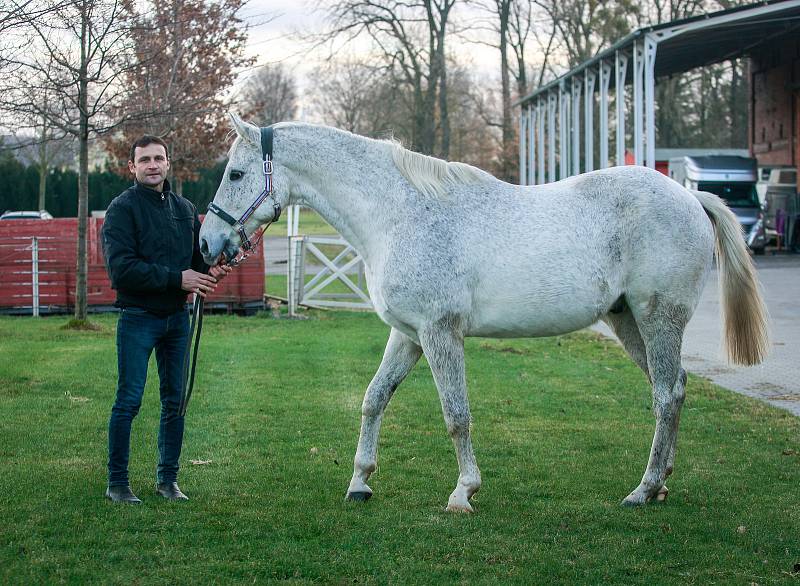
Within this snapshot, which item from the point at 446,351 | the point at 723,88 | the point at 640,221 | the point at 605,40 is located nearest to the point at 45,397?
the point at 446,351

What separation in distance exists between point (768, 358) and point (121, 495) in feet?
26.9

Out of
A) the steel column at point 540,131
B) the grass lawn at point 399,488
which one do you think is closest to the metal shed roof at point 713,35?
the steel column at point 540,131

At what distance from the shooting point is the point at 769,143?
117 ft

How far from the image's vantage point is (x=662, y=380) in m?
5.45

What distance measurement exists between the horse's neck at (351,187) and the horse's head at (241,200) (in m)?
0.23

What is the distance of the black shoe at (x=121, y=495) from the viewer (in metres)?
5.28

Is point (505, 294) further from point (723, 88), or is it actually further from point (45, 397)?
point (723, 88)

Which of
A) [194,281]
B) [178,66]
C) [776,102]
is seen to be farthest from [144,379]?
[776,102]

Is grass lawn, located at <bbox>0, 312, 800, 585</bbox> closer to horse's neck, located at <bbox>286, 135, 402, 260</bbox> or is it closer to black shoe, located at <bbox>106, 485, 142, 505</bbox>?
black shoe, located at <bbox>106, 485, 142, 505</bbox>

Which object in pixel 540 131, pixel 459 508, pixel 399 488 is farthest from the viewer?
pixel 540 131

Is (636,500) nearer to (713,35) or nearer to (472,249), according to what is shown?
(472,249)

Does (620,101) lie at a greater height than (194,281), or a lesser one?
greater

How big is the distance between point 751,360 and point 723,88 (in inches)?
1793

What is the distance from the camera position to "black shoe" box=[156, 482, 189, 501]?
5.41m
